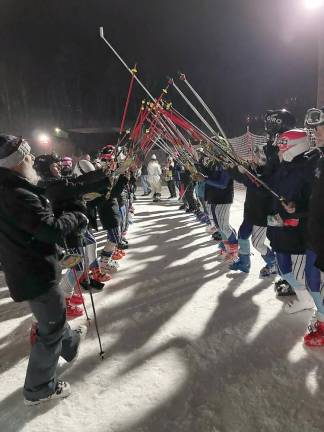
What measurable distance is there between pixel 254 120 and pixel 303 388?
1101 inches

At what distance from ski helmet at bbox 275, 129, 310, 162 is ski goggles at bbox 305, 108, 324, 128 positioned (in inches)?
10.1

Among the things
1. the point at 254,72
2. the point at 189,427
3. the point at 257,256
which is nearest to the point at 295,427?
the point at 189,427

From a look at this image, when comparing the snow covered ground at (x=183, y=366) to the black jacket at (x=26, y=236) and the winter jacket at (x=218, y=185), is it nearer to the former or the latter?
the black jacket at (x=26, y=236)

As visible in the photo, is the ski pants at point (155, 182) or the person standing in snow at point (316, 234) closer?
the person standing in snow at point (316, 234)

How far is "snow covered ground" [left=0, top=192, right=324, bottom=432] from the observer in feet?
7.79

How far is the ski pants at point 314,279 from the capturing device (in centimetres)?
312

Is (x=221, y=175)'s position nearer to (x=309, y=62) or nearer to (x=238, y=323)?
(x=238, y=323)

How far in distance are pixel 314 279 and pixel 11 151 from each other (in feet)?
9.88

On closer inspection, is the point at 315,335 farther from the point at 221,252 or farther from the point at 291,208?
the point at 221,252

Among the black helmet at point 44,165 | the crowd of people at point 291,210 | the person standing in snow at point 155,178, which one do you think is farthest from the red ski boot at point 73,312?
the person standing in snow at point 155,178

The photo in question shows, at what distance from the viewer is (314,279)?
3156 mm

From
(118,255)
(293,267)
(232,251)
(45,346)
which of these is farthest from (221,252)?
(45,346)

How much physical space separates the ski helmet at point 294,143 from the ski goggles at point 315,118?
257mm

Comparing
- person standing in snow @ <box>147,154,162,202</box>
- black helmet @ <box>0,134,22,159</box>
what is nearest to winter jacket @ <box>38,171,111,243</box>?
black helmet @ <box>0,134,22,159</box>
